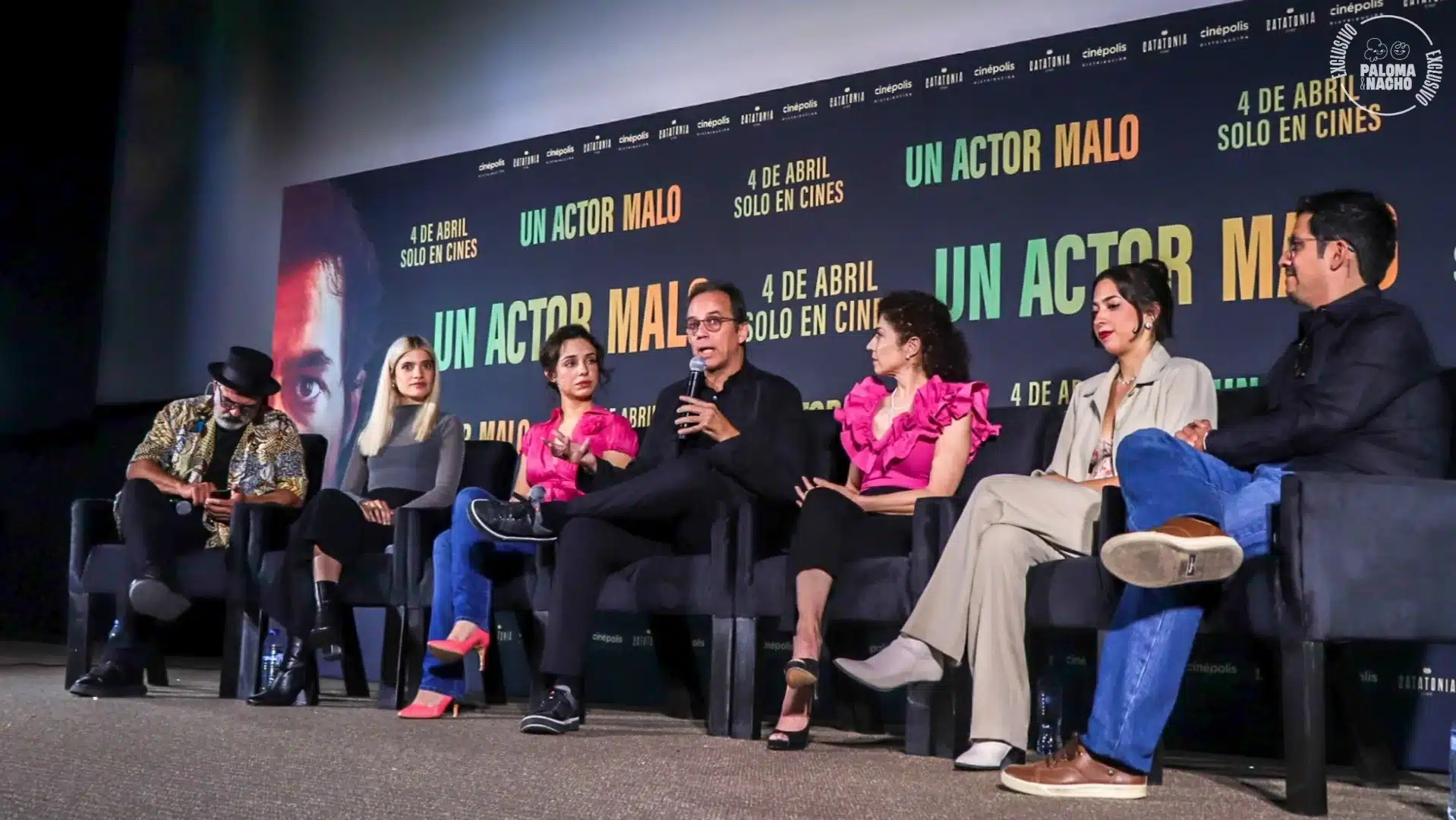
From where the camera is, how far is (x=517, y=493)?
3988 millimetres

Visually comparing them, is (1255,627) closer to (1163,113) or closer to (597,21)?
(1163,113)

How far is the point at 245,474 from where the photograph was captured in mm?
4469

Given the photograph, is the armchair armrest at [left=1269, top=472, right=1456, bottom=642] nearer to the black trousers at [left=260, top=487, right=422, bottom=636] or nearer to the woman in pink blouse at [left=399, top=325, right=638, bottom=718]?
the woman in pink blouse at [left=399, top=325, right=638, bottom=718]

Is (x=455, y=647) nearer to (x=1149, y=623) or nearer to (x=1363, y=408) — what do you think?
(x=1149, y=623)

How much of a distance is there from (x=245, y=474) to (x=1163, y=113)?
9.51ft

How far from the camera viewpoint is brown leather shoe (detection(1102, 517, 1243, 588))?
2.21 m

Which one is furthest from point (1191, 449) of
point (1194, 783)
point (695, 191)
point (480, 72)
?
point (480, 72)

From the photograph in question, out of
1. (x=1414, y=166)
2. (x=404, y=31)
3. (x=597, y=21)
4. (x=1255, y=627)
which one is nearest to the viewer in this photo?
(x=1255, y=627)

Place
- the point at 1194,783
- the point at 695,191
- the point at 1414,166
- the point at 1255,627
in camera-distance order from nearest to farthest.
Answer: the point at 1255,627 < the point at 1194,783 < the point at 1414,166 < the point at 695,191

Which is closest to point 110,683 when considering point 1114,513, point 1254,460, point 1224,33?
point 1114,513

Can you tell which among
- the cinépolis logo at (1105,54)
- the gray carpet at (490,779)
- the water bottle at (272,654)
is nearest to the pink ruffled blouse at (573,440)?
the gray carpet at (490,779)

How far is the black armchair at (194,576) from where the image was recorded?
423cm

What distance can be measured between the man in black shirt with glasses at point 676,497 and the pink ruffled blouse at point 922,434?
0.19 meters

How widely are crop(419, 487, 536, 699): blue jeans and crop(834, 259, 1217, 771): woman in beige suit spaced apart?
48.3 inches
